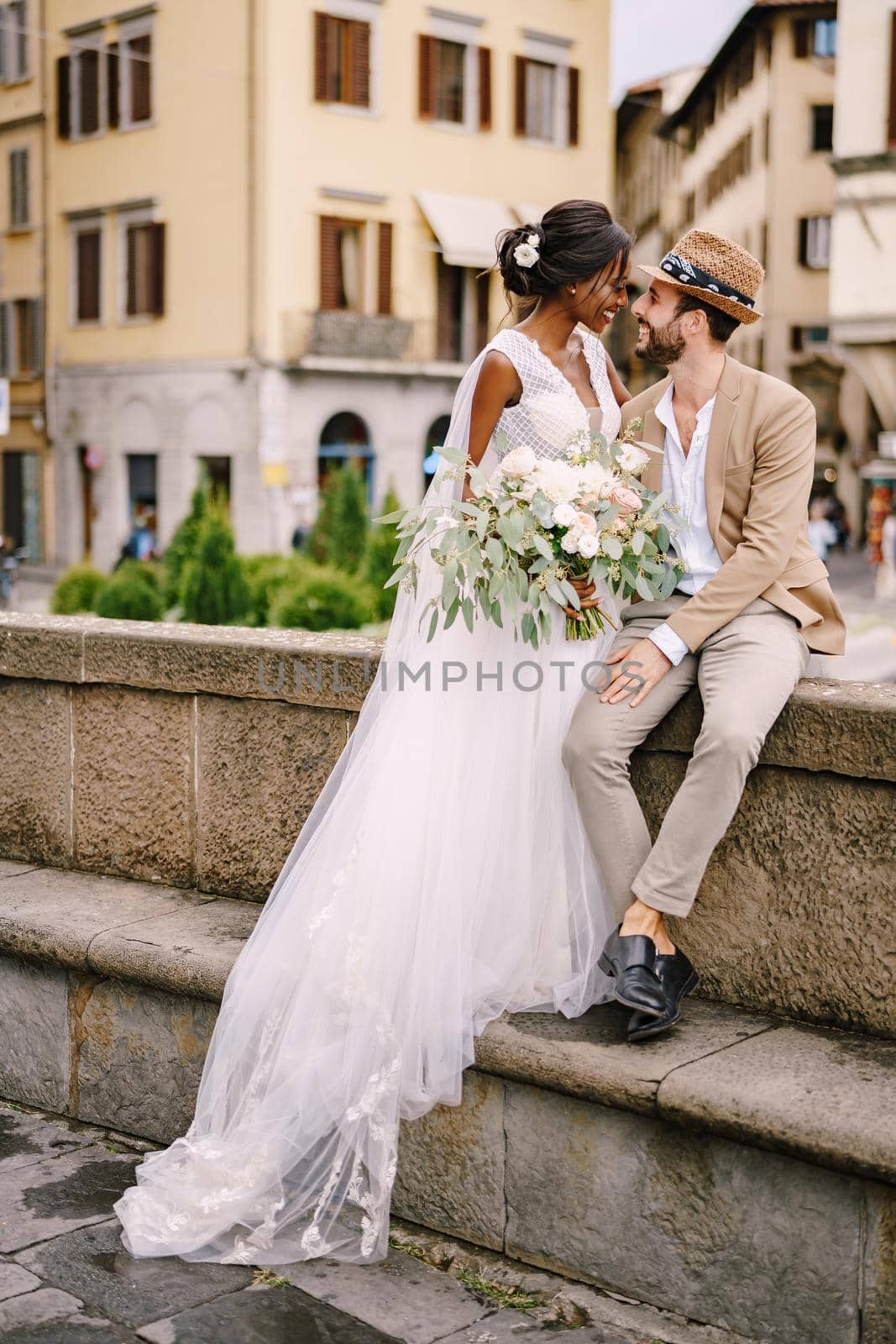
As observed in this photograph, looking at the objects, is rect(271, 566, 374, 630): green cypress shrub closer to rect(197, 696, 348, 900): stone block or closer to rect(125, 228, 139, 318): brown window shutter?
rect(197, 696, 348, 900): stone block

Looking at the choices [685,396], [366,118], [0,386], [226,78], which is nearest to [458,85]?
[366,118]

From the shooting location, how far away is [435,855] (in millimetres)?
3797

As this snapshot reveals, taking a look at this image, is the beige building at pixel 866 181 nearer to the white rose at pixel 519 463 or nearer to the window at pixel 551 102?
the window at pixel 551 102

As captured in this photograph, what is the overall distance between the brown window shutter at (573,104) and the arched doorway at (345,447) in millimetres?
7138

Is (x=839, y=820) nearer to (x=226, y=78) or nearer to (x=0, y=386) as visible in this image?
(x=0, y=386)

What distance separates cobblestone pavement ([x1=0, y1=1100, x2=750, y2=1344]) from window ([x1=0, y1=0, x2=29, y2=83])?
31339 mm

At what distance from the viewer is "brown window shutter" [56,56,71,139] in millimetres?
30141

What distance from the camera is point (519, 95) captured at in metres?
30.1

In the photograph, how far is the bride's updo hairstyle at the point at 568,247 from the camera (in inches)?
159

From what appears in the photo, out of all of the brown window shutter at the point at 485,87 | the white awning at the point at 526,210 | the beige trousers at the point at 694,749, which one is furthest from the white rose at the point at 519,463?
the brown window shutter at the point at 485,87

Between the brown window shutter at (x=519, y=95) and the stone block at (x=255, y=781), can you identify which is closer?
the stone block at (x=255, y=781)

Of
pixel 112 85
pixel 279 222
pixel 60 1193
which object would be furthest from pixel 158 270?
pixel 60 1193

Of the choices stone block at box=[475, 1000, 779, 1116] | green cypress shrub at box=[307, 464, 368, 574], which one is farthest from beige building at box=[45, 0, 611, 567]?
stone block at box=[475, 1000, 779, 1116]

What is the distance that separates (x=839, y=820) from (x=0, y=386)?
1317 centimetres
